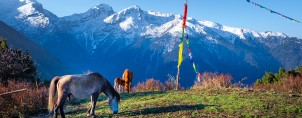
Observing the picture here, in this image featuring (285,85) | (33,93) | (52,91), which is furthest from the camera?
(285,85)

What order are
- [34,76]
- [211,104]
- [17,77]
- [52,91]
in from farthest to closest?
[34,76] → [17,77] → [211,104] → [52,91]

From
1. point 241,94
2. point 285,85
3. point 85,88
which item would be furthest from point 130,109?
point 285,85

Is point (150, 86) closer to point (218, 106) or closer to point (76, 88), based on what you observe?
point (218, 106)

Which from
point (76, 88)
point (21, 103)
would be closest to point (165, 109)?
point (76, 88)

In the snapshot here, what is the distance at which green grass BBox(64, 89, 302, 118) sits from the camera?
13.2 m

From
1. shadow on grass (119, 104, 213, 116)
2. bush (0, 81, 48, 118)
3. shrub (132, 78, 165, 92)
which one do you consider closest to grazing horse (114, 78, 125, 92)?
shrub (132, 78, 165, 92)

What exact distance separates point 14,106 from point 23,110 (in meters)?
0.46

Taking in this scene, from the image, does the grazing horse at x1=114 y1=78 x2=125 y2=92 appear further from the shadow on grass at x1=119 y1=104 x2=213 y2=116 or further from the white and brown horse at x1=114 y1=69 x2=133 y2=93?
the shadow on grass at x1=119 y1=104 x2=213 y2=116

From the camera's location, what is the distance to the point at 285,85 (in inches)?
854

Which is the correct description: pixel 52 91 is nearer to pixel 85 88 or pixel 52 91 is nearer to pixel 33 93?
pixel 85 88

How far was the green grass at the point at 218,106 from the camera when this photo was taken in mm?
13219

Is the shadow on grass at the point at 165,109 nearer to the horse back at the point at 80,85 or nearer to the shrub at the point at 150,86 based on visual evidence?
the horse back at the point at 80,85

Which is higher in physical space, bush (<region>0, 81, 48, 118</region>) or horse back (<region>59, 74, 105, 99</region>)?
horse back (<region>59, 74, 105, 99</region>)

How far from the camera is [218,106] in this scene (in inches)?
567
